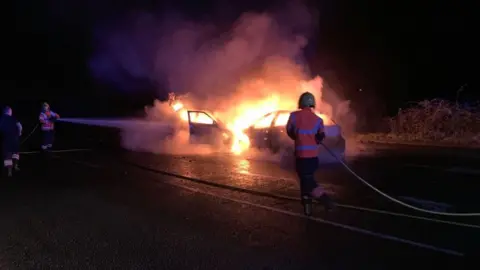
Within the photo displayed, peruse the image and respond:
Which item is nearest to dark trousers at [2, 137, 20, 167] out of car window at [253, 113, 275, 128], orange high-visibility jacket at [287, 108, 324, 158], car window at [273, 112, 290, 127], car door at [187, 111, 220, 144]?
car door at [187, 111, 220, 144]

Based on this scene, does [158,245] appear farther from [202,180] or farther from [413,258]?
[202,180]

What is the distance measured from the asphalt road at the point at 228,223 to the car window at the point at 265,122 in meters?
2.64

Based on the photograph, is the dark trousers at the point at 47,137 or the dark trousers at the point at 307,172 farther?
the dark trousers at the point at 47,137

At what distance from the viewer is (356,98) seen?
27.7 metres

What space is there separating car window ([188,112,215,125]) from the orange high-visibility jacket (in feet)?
32.1

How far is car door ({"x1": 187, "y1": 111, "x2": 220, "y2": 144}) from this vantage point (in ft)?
51.9

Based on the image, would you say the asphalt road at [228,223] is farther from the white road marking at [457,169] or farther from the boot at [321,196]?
the boot at [321,196]

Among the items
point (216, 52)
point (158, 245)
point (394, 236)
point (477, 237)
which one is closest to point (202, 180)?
point (158, 245)

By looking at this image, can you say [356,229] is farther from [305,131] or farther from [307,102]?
[307,102]

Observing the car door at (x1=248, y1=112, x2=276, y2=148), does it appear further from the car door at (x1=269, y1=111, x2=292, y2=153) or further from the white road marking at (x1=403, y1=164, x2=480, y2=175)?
the white road marking at (x1=403, y1=164, x2=480, y2=175)

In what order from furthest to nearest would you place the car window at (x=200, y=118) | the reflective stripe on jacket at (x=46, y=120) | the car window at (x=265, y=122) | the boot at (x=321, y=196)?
the car window at (x=200, y=118) < the reflective stripe on jacket at (x=46, y=120) < the car window at (x=265, y=122) < the boot at (x=321, y=196)

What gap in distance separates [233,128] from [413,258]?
1229cm

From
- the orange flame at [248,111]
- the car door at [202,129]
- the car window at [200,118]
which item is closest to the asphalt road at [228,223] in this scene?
the car door at [202,129]

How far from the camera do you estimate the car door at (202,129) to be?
15820 millimetres
